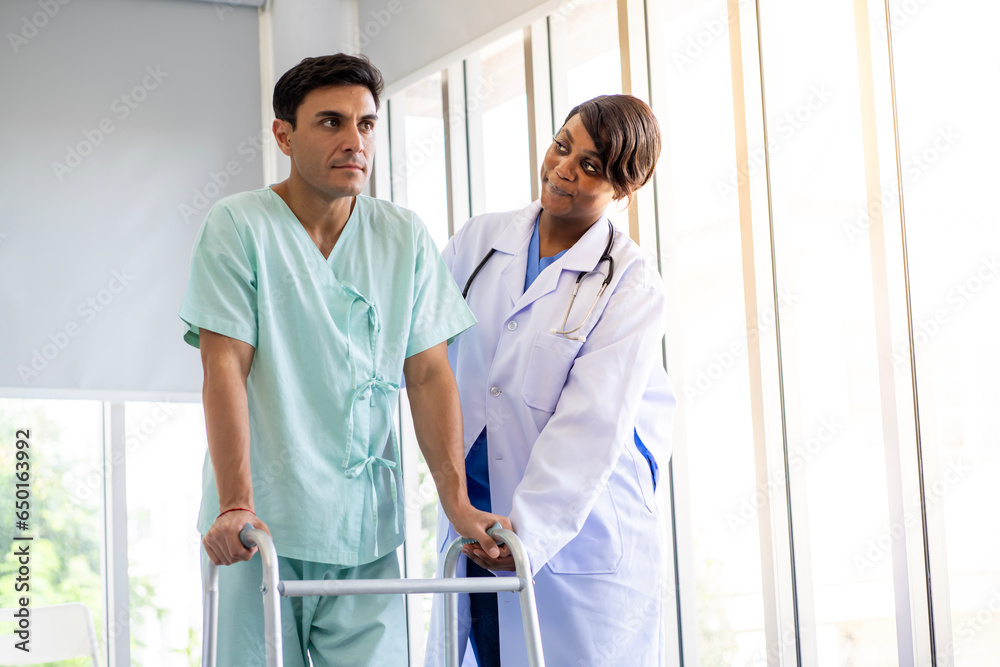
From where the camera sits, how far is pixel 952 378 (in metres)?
1.93

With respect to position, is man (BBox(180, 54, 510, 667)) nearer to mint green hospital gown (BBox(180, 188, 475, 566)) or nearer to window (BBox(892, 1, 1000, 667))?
mint green hospital gown (BBox(180, 188, 475, 566))

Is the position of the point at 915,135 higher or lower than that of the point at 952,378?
higher

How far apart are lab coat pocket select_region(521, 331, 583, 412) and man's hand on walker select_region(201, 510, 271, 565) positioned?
0.66 m

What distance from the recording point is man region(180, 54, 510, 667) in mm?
1500

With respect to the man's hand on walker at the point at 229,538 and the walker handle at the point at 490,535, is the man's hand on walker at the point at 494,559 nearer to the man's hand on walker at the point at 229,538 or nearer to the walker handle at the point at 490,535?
the walker handle at the point at 490,535

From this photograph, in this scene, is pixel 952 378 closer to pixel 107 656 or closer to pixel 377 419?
pixel 377 419

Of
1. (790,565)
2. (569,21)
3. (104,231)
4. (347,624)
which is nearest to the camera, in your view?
(347,624)

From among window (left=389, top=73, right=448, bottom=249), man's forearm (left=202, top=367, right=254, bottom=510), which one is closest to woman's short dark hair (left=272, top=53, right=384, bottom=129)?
man's forearm (left=202, top=367, right=254, bottom=510)

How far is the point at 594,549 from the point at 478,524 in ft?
1.12

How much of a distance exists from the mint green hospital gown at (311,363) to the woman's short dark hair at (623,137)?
510 mm

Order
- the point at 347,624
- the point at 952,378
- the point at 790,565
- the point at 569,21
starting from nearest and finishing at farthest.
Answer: the point at 347,624 → the point at 952,378 → the point at 790,565 → the point at 569,21

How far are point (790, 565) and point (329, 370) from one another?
1231mm

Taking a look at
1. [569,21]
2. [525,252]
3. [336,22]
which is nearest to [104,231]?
[336,22]

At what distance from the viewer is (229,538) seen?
1.33 meters
